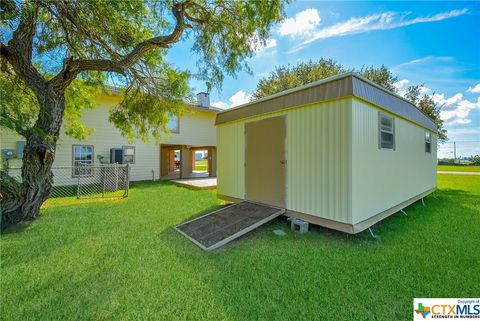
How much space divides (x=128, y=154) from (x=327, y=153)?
35.3 feet

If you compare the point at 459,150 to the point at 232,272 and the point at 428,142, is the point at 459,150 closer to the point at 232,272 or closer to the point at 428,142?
the point at 428,142

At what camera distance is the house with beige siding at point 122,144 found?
9.55 metres

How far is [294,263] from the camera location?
306 centimetres

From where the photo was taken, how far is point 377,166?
4332 millimetres

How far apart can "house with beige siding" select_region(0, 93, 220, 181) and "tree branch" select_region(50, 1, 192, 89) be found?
3.17 m

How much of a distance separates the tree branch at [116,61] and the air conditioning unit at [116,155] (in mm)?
5968

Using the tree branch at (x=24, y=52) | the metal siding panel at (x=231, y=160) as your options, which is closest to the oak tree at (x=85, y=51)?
the tree branch at (x=24, y=52)

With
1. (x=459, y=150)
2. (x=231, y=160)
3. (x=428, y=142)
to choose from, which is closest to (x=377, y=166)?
(x=231, y=160)

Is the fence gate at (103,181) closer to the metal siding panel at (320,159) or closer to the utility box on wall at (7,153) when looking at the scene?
the utility box on wall at (7,153)

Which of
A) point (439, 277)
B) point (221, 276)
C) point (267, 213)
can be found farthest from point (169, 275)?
point (439, 277)

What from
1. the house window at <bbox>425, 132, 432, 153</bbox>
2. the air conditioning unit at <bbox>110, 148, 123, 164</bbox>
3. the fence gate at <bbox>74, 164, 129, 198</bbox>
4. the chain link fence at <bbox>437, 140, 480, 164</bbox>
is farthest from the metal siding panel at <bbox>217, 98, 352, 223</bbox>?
the chain link fence at <bbox>437, 140, 480, 164</bbox>

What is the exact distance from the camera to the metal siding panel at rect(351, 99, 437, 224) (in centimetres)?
372

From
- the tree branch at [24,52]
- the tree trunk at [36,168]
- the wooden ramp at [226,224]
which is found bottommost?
the wooden ramp at [226,224]

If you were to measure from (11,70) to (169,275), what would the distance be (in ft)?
19.5
